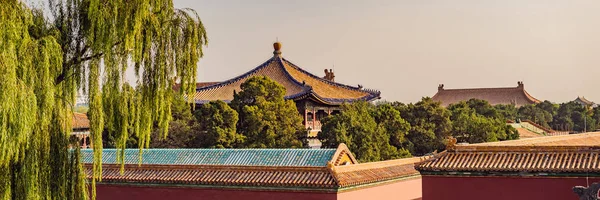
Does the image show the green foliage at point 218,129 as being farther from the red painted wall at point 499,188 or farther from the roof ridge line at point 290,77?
the red painted wall at point 499,188

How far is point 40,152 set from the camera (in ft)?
27.3

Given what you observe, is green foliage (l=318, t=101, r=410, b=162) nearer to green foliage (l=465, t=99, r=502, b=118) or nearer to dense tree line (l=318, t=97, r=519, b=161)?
dense tree line (l=318, t=97, r=519, b=161)

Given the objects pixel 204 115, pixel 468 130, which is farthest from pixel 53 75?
pixel 468 130

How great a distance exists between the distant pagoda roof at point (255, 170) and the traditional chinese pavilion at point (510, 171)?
5.83 ft

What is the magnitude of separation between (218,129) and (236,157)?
6.89 metres

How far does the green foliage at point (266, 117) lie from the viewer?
23.2m

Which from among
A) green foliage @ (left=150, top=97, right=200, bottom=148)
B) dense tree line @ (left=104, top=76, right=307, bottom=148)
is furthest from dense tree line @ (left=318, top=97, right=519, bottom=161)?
green foliage @ (left=150, top=97, right=200, bottom=148)

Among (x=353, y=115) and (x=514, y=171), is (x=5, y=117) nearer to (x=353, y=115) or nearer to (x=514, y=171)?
(x=514, y=171)

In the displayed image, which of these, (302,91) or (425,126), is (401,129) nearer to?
(425,126)

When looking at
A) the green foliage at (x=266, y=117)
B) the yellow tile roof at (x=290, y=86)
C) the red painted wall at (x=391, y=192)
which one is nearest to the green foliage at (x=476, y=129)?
the yellow tile roof at (x=290, y=86)

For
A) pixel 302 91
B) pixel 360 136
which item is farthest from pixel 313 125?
pixel 360 136

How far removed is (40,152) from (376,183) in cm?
781

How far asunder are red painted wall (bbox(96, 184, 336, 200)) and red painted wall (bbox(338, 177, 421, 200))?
0.73 meters

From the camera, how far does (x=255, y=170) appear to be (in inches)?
568
